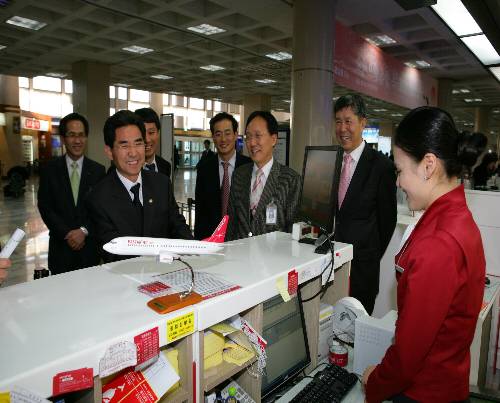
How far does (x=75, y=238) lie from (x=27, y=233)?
4933 millimetres

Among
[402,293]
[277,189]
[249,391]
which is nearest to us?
[402,293]

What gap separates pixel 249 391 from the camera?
4.22 feet

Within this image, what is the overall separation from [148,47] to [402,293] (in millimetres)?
8853

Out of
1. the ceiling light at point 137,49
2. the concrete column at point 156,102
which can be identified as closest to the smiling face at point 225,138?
the ceiling light at point 137,49

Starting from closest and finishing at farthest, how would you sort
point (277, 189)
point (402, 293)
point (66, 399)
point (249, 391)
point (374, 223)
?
point (66, 399), point (402, 293), point (249, 391), point (277, 189), point (374, 223)

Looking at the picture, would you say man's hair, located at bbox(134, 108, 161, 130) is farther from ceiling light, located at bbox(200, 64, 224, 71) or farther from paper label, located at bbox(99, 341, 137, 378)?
ceiling light, located at bbox(200, 64, 224, 71)

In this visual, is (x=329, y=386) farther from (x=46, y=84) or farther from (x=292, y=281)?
(x=46, y=84)

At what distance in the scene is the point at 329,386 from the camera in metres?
1.40

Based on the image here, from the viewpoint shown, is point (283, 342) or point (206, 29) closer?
point (283, 342)

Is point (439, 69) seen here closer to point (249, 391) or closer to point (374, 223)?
point (374, 223)

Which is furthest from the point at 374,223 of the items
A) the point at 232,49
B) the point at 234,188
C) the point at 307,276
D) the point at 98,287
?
the point at 232,49

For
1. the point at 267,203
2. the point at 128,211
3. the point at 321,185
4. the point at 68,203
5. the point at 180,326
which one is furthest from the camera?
the point at 68,203

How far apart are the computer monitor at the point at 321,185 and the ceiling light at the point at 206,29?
6302 millimetres

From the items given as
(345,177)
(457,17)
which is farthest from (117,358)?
(457,17)
